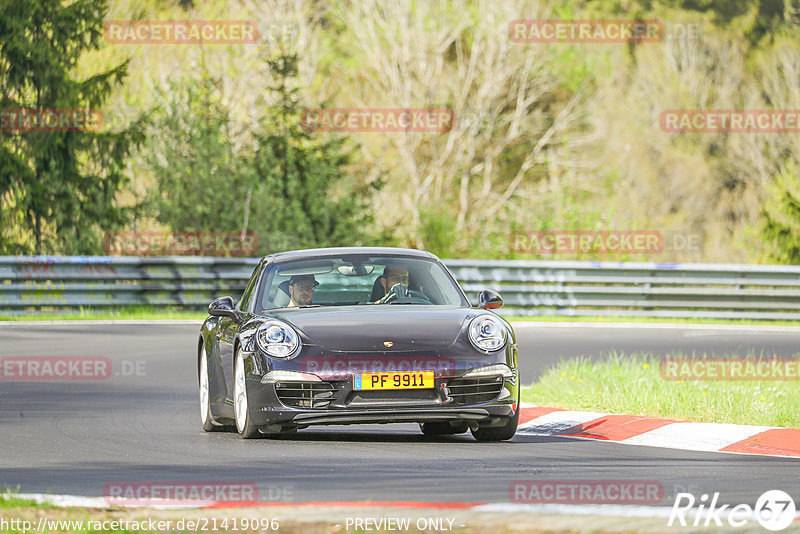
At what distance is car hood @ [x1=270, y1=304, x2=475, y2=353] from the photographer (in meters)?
10.0

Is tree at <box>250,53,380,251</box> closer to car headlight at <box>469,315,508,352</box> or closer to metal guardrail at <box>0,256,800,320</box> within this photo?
metal guardrail at <box>0,256,800,320</box>

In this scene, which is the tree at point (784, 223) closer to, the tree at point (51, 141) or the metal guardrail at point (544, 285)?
the metal guardrail at point (544, 285)

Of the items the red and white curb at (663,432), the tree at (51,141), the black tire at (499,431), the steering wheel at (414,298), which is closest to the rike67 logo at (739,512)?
the red and white curb at (663,432)

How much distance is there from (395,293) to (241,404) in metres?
1.44

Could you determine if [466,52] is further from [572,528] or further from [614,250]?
[572,528]

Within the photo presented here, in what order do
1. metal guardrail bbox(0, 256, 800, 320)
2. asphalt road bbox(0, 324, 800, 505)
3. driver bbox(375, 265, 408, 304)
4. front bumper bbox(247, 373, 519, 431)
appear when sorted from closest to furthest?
asphalt road bbox(0, 324, 800, 505), front bumper bbox(247, 373, 519, 431), driver bbox(375, 265, 408, 304), metal guardrail bbox(0, 256, 800, 320)

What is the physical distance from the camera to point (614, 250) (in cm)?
2855

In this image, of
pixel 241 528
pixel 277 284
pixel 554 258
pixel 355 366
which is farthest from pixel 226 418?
pixel 554 258

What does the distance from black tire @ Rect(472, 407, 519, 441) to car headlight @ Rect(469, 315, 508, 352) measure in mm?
515

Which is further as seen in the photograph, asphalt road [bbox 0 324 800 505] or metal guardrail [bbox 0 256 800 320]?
metal guardrail [bbox 0 256 800 320]

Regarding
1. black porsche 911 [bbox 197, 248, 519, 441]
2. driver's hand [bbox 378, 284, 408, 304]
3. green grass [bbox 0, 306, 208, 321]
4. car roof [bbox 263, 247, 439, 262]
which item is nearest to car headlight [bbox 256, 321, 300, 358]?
black porsche 911 [bbox 197, 248, 519, 441]

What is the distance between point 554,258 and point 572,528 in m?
22.6

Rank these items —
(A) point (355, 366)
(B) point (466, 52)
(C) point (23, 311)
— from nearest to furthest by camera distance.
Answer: (A) point (355, 366), (C) point (23, 311), (B) point (466, 52)

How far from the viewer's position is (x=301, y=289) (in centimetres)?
1120
